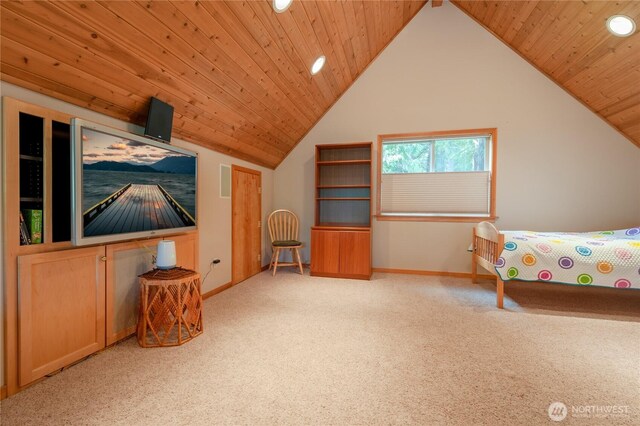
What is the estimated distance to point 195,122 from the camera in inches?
103

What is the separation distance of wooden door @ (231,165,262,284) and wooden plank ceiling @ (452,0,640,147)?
3833 millimetres

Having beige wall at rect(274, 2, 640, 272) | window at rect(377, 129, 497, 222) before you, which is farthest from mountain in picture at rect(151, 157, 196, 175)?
window at rect(377, 129, 497, 222)

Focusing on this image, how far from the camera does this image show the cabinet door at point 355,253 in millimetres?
3830

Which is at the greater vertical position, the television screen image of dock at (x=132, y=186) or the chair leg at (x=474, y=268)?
the television screen image of dock at (x=132, y=186)

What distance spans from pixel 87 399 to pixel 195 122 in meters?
2.19

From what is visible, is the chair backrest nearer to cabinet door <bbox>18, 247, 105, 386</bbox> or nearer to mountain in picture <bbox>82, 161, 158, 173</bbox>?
mountain in picture <bbox>82, 161, 158, 173</bbox>

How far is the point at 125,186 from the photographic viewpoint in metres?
1.93

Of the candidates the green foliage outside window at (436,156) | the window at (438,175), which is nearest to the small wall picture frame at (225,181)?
the window at (438,175)

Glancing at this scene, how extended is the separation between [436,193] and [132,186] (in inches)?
149

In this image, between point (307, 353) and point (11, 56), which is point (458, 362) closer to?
point (307, 353)

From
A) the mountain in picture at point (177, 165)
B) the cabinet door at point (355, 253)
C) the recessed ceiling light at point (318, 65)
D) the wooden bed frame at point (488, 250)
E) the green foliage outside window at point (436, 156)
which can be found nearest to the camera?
the mountain in picture at point (177, 165)

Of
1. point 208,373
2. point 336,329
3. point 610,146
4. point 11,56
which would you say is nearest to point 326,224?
point 336,329

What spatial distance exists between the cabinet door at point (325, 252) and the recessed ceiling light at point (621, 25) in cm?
344

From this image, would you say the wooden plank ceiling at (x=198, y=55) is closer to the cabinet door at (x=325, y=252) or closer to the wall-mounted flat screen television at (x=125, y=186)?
the wall-mounted flat screen television at (x=125, y=186)
